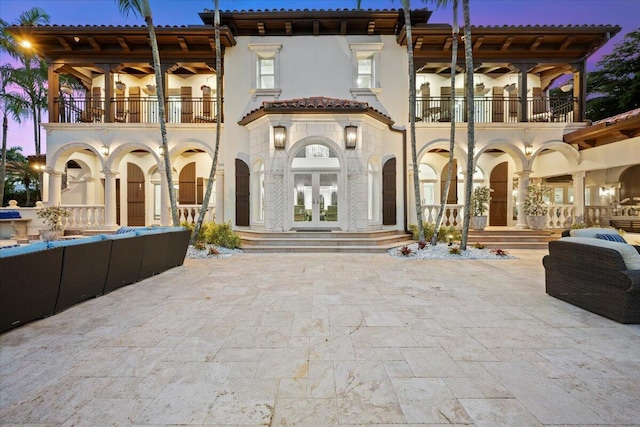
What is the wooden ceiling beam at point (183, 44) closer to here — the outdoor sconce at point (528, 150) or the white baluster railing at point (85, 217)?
the white baluster railing at point (85, 217)

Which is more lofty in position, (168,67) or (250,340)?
(168,67)

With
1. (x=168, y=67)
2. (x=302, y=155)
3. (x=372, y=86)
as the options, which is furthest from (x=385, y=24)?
(x=168, y=67)

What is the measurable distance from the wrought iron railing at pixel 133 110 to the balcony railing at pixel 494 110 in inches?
370

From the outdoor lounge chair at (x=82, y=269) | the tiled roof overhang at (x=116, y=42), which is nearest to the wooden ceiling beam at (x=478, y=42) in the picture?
the tiled roof overhang at (x=116, y=42)

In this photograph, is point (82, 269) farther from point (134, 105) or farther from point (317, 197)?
point (134, 105)

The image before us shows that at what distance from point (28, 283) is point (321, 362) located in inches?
149

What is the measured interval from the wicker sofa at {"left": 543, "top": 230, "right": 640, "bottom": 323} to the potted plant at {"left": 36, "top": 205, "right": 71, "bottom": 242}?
14.8m

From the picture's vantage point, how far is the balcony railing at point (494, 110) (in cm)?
1284

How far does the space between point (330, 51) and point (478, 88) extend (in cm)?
719

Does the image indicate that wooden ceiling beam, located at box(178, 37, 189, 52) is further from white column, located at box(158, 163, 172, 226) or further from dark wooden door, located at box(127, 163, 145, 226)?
dark wooden door, located at box(127, 163, 145, 226)

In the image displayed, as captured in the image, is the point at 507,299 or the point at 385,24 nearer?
the point at 507,299

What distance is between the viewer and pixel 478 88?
547 inches

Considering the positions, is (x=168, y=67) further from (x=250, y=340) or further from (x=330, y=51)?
(x=250, y=340)

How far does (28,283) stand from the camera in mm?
3709
